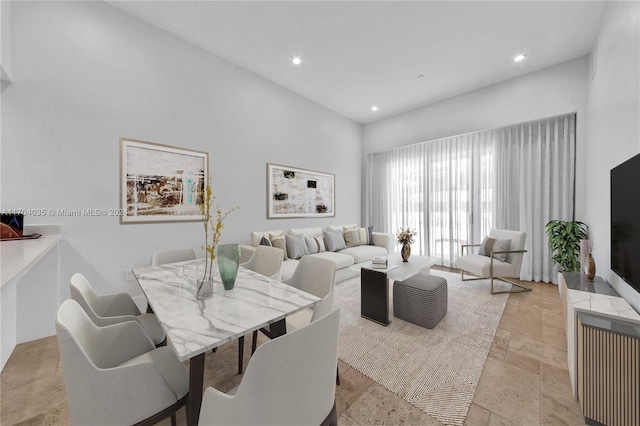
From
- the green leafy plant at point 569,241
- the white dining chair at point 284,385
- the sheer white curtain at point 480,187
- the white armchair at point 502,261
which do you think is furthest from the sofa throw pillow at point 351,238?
the white dining chair at point 284,385

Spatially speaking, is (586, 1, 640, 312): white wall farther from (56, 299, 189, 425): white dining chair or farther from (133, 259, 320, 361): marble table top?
(56, 299, 189, 425): white dining chair

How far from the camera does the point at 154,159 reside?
9.70 ft

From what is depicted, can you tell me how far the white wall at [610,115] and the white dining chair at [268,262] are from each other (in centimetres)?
262

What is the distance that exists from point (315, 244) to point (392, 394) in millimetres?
2887

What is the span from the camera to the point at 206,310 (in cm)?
125

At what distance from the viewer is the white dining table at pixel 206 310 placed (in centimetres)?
98

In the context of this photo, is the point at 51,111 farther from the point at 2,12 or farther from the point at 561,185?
the point at 561,185

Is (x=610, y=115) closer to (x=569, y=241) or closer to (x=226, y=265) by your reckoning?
(x=569, y=241)

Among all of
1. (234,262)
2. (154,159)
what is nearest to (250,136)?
(154,159)

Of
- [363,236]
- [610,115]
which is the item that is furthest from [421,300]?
[363,236]

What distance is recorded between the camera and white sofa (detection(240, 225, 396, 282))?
3.43m

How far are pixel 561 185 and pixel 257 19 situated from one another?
500 cm

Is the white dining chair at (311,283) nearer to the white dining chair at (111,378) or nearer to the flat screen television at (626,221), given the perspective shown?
the white dining chair at (111,378)

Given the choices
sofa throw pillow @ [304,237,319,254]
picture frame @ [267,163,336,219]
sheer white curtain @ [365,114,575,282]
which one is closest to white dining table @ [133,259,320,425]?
sofa throw pillow @ [304,237,319,254]
